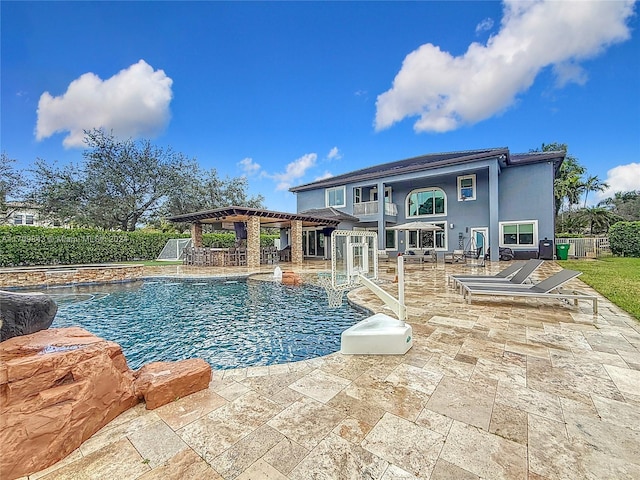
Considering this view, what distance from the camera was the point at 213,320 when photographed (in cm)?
573

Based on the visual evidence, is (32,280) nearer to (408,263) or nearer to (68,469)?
(68,469)

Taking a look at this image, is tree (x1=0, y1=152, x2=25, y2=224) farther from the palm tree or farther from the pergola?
the palm tree

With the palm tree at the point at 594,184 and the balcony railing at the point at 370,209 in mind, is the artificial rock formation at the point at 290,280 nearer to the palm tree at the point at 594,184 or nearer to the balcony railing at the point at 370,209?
the balcony railing at the point at 370,209

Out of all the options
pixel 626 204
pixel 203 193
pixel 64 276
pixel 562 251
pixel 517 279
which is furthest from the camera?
pixel 626 204

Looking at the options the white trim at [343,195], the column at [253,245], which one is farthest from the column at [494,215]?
the column at [253,245]

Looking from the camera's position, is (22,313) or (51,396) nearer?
(51,396)

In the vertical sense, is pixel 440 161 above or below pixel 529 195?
above

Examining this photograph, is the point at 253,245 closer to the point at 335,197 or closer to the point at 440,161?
the point at 335,197

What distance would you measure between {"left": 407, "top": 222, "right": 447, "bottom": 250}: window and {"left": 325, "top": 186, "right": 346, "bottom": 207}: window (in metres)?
5.43

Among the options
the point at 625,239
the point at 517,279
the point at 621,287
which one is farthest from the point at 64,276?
the point at 625,239

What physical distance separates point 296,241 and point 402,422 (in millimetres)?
14487

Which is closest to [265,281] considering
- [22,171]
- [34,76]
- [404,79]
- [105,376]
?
[105,376]

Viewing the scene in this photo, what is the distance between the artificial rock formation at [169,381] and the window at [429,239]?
1783 centimetres

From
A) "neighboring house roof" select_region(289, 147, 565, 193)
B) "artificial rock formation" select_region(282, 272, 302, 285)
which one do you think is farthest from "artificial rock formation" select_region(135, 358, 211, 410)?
"neighboring house roof" select_region(289, 147, 565, 193)
